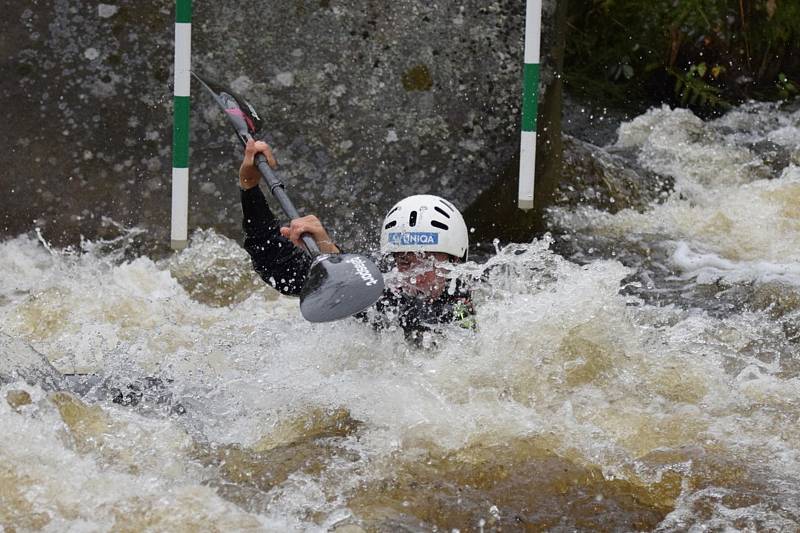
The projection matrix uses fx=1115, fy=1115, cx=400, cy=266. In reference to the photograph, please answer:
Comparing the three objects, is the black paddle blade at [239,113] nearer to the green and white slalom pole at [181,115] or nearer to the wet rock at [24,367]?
the green and white slalom pole at [181,115]

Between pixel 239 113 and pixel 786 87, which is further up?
pixel 786 87

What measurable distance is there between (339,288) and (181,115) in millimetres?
2138

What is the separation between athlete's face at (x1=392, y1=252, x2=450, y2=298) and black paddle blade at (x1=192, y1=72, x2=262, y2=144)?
0.86 meters

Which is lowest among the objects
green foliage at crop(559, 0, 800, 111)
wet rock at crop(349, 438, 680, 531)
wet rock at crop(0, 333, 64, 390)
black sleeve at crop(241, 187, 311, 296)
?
wet rock at crop(349, 438, 680, 531)

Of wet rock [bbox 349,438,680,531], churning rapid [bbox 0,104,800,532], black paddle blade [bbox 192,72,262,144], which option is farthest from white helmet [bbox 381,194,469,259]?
wet rock [bbox 349,438,680,531]

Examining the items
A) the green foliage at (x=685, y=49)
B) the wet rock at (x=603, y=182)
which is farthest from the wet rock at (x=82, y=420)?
the green foliage at (x=685, y=49)

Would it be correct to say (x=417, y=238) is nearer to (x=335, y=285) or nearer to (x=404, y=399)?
(x=335, y=285)

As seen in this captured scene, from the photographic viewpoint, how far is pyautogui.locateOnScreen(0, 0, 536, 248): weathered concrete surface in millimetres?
5762

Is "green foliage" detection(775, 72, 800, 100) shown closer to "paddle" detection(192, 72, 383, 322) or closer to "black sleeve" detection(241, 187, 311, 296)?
"black sleeve" detection(241, 187, 311, 296)

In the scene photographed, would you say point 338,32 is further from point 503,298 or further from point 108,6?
point 503,298

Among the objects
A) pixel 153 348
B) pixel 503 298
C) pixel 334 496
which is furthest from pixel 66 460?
pixel 503 298

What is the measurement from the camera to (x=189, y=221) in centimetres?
588

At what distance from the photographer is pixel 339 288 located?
3.96 meters

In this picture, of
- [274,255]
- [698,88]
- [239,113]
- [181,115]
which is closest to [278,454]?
[274,255]
